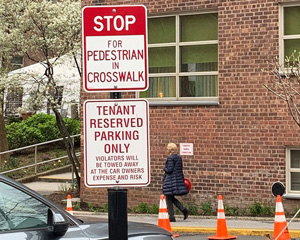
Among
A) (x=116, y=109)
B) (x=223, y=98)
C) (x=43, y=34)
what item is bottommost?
(x=116, y=109)

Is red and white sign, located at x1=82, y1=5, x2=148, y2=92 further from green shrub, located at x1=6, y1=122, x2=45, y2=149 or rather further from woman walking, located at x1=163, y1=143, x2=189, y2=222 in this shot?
green shrub, located at x1=6, y1=122, x2=45, y2=149

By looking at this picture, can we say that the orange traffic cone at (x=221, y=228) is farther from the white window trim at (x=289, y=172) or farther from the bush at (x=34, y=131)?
the bush at (x=34, y=131)

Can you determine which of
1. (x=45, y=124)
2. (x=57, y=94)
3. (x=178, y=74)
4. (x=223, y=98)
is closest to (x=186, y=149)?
(x=223, y=98)

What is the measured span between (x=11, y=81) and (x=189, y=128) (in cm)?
539

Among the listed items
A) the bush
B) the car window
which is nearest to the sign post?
the car window

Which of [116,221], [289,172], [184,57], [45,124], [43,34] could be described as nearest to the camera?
[116,221]

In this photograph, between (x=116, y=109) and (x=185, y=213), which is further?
(x=185, y=213)

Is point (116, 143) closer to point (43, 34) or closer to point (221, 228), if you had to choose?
point (221, 228)

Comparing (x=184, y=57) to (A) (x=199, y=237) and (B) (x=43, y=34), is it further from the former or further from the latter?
(A) (x=199, y=237)

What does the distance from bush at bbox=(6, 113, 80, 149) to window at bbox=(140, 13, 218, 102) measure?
9.50 meters

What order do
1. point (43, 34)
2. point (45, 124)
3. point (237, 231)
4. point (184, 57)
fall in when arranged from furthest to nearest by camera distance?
point (45, 124), point (43, 34), point (184, 57), point (237, 231)

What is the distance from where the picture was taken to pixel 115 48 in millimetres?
5211

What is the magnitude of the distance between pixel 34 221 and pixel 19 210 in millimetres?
133

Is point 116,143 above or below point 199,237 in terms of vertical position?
above
